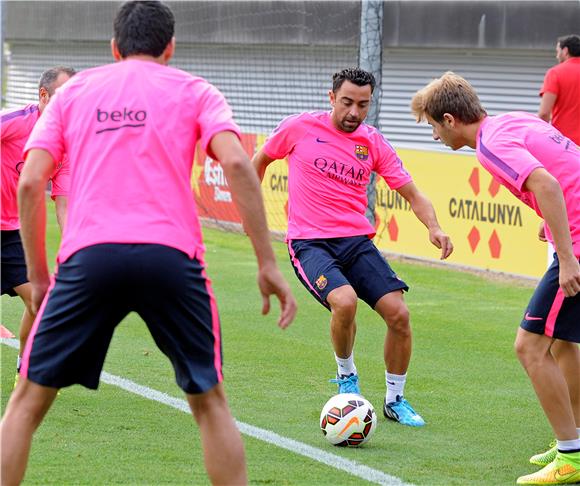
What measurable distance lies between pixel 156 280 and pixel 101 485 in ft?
5.48

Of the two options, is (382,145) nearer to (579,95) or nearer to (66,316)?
(66,316)

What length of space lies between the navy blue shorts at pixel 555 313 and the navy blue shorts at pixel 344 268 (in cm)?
150

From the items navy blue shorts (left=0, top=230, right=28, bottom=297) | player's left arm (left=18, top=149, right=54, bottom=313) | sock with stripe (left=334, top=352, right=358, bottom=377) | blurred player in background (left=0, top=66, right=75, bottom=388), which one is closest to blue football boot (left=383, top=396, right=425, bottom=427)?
sock with stripe (left=334, top=352, right=358, bottom=377)

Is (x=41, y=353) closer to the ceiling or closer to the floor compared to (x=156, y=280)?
closer to the floor

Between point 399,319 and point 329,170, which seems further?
point 329,170

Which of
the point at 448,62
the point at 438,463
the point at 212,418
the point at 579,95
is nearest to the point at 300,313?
the point at 579,95

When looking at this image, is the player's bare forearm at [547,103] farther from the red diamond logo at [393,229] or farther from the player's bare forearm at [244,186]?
the player's bare forearm at [244,186]

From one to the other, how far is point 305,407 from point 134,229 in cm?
338

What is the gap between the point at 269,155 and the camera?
770cm

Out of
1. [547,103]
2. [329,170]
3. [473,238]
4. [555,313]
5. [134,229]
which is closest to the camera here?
[134,229]

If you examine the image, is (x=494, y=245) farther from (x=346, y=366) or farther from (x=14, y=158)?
(x=14, y=158)

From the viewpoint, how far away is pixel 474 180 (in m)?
14.4

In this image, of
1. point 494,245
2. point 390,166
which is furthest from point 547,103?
point 390,166

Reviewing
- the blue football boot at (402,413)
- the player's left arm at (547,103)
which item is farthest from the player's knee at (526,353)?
the player's left arm at (547,103)
